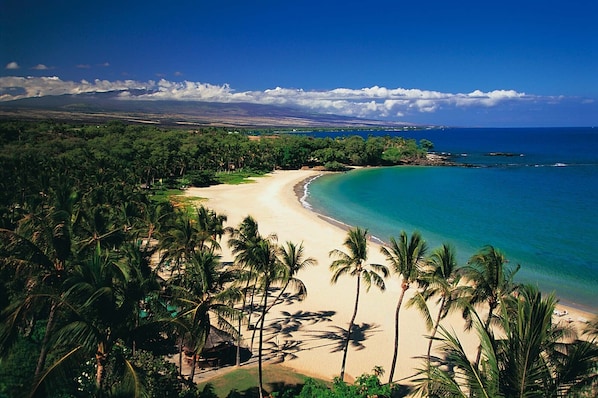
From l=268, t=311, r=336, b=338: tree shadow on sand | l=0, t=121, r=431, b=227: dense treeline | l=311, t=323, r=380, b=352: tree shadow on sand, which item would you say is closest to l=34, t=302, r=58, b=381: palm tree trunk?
l=268, t=311, r=336, b=338: tree shadow on sand

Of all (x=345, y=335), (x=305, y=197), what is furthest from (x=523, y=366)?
(x=305, y=197)

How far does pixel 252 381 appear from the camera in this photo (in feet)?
62.9

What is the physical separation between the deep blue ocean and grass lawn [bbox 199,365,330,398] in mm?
13583

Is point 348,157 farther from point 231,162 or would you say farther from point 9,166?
point 9,166

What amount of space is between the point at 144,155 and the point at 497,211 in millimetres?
66738

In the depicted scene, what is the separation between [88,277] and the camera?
10.5 meters

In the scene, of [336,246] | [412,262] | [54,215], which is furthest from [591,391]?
[336,246]

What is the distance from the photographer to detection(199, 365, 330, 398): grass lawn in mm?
18344

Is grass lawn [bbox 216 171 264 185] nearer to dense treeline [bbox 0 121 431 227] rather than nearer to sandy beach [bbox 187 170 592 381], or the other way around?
dense treeline [bbox 0 121 431 227]

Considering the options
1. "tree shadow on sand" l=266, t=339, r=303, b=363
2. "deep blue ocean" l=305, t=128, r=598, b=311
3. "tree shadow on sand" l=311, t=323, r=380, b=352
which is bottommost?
"tree shadow on sand" l=266, t=339, r=303, b=363

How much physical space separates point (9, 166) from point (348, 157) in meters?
88.8

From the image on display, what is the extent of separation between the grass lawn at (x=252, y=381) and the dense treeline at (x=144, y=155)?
88.5 feet

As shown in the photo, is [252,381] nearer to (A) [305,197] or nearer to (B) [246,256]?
(B) [246,256]

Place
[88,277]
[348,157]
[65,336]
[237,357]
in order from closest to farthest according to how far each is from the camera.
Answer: [65,336], [88,277], [237,357], [348,157]
